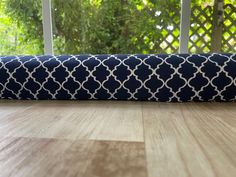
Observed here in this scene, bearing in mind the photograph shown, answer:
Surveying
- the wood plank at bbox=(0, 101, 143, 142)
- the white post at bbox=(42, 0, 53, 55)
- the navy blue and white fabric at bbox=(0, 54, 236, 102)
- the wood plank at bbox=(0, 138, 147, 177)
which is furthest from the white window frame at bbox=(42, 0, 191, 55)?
the wood plank at bbox=(0, 138, 147, 177)

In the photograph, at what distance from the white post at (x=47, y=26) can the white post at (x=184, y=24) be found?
866 millimetres

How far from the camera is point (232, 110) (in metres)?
0.97

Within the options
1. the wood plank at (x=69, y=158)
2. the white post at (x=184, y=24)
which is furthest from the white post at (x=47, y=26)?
the wood plank at (x=69, y=158)

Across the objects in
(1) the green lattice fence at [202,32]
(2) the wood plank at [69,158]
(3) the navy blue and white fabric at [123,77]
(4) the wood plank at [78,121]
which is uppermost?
(1) the green lattice fence at [202,32]

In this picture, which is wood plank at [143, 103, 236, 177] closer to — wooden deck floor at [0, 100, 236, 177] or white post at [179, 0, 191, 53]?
wooden deck floor at [0, 100, 236, 177]

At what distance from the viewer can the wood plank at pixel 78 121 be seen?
27.3 inches

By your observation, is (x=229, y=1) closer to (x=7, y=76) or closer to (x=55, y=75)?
(x=55, y=75)

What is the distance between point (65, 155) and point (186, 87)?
71 centimetres

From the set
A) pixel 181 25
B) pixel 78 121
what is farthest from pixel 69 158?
pixel 181 25

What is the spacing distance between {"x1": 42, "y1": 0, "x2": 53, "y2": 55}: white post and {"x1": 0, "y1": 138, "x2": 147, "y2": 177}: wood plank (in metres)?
1.11

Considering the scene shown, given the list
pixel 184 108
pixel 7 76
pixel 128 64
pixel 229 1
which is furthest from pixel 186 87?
pixel 229 1

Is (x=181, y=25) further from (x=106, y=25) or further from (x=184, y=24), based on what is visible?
(x=106, y=25)

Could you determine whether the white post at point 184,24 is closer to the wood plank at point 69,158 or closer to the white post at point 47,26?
the white post at point 47,26

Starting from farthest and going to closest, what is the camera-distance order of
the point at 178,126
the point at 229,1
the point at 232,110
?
the point at 229,1 → the point at 232,110 → the point at 178,126
